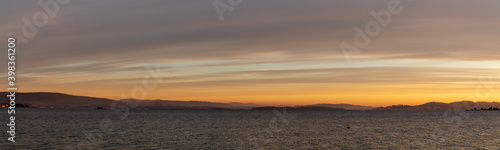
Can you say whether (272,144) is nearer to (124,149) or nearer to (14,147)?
(124,149)

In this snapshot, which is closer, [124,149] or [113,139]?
[124,149]

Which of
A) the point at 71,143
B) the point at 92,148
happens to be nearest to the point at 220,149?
the point at 92,148

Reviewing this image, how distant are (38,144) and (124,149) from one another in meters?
15.5

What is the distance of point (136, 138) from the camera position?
258 ft

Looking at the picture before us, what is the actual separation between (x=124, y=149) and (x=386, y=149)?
39.1 m

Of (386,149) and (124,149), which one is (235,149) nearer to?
(124,149)

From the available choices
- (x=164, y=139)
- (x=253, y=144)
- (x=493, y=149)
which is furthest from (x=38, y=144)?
(x=493, y=149)

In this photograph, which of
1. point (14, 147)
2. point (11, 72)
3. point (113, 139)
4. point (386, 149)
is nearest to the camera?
point (11, 72)

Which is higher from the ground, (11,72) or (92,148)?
(11,72)

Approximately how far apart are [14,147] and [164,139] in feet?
78.8

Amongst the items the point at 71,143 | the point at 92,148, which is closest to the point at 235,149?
the point at 92,148

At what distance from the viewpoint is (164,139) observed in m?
78.1

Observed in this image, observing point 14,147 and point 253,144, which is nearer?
point 14,147

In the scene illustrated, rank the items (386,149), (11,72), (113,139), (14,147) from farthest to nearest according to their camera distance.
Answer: (113,139), (386,149), (14,147), (11,72)
